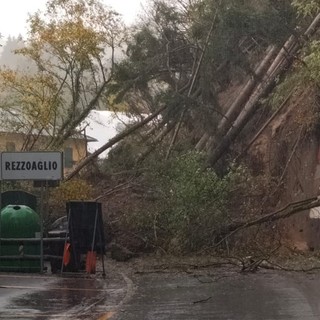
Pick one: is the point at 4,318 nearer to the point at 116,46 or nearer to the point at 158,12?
the point at 158,12

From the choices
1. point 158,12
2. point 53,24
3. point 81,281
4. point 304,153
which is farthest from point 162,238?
point 53,24

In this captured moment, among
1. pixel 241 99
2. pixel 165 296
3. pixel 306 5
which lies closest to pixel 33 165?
pixel 165 296

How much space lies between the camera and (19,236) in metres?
15.0

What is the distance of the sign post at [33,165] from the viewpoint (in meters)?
13.5

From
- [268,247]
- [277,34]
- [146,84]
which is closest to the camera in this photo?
[268,247]

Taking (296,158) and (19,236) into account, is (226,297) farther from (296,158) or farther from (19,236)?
(296,158)

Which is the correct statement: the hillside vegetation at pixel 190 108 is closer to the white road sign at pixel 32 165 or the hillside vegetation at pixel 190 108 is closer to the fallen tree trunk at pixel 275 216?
the fallen tree trunk at pixel 275 216

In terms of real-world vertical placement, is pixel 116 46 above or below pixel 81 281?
above

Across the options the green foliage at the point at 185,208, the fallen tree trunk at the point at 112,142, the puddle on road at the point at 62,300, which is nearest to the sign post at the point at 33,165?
the puddle on road at the point at 62,300

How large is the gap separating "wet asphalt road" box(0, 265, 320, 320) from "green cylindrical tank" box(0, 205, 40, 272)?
0.56 metres

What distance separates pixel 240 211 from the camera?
17094mm

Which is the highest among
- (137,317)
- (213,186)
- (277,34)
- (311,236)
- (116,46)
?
(116,46)

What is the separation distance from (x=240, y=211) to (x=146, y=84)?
7667mm

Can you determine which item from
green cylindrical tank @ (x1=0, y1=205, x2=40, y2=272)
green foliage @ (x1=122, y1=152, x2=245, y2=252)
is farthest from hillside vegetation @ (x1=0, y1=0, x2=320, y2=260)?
green cylindrical tank @ (x1=0, y1=205, x2=40, y2=272)
